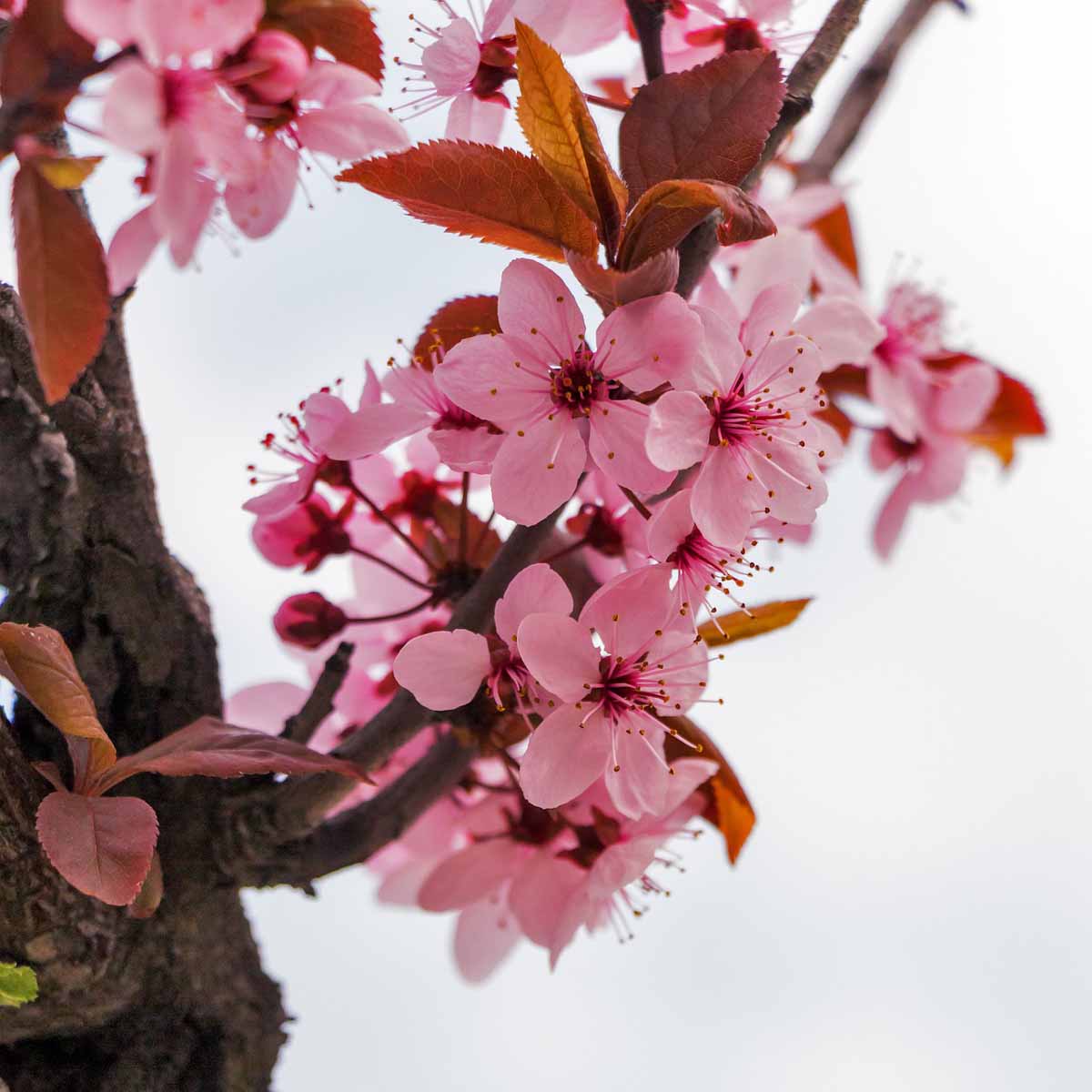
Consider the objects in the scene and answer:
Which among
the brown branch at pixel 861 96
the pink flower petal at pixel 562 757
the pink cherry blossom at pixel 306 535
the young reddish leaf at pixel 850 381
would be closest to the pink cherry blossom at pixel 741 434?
the pink flower petal at pixel 562 757

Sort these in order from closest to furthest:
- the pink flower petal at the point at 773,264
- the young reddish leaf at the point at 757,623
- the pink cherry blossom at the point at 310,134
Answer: the pink cherry blossom at the point at 310,134
the young reddish leaf at the point at 757,623
the pink flower petal at the point at 773,264

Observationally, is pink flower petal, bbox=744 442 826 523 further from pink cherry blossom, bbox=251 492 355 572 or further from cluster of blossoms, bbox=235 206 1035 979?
pink cherry blossom, bbox=251 492 355 572

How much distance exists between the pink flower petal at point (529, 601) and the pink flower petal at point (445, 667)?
3cm

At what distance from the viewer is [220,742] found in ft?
2.15

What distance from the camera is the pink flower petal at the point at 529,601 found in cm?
61

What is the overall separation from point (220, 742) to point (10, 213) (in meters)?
0.28

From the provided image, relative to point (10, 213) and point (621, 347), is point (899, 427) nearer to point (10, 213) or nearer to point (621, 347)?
point (621, 347)

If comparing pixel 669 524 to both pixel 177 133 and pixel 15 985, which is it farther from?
pixel 15 985

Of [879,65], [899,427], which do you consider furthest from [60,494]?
[879,65]

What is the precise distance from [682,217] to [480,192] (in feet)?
0.31

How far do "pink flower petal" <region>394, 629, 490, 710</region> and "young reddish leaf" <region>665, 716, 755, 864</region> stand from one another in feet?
0.56

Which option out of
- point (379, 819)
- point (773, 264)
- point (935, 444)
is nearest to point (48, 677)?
point (379, 819)

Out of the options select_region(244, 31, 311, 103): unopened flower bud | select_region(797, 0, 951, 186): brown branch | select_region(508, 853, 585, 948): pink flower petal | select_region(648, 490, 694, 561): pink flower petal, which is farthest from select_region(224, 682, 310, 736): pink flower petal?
select_region(797, 0, 951, 186): brown branch

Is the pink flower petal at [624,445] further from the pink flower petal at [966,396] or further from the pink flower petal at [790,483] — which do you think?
the pink flower petal at [966,396]
